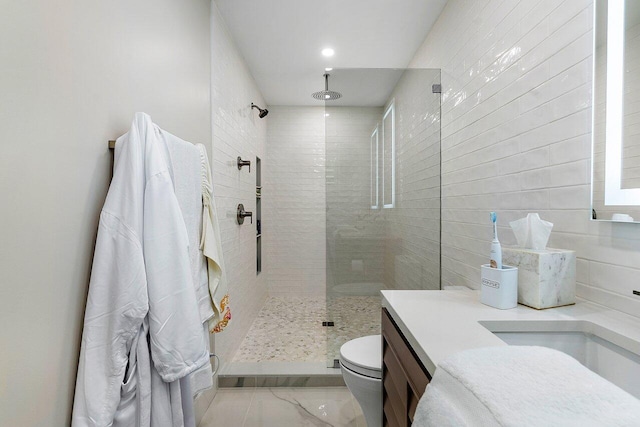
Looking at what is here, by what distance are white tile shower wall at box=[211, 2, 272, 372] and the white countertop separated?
1.59 meters

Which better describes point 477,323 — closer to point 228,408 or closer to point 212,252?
point 212,252

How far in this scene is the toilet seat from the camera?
1535 millimetres

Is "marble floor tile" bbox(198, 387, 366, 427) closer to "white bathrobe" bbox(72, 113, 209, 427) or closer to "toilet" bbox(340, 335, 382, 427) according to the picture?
"toilet" bbox(340, 335, 382, 427)

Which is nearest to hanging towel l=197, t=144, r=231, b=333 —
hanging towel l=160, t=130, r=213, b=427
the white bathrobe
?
hanging towel l=160, t=130, r=213, b=427

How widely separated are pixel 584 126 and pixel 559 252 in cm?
40

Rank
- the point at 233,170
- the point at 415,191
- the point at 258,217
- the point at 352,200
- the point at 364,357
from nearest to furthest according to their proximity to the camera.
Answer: the point at 364,357
the point at 415,191
the point at 352,200
the point at 233,170
the point at 258,217

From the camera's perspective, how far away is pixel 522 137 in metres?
1.36

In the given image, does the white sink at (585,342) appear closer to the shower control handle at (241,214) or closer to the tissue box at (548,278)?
the tissue box at (548,278)

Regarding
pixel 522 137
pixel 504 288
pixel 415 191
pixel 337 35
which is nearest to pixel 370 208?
pixel 415 191

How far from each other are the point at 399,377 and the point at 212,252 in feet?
3.04

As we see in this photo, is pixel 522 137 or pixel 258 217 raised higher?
pixel 522 137

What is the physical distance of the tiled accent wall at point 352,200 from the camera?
2.49 m

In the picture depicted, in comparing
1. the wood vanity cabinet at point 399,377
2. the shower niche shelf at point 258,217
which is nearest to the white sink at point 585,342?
the wood vanity cabinet at point 399,377

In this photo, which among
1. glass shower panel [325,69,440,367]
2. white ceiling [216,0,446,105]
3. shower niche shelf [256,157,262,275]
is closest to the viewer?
white ceiling [216,0,446,105]
